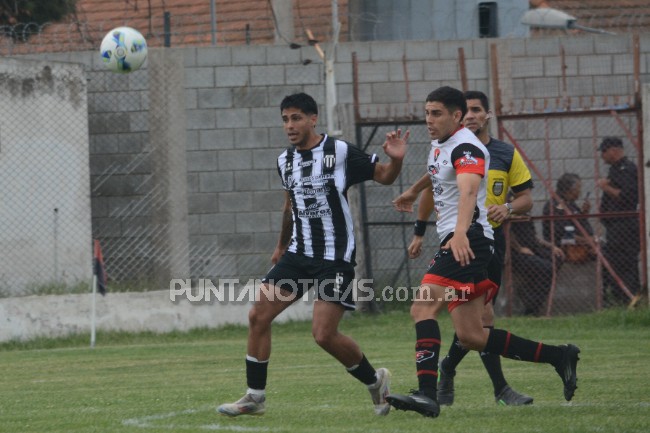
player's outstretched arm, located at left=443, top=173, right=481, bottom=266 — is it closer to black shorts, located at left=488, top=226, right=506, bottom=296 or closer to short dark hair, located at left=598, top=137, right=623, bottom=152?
black shorts, located at left=488, top=226, right=506, bottom=296

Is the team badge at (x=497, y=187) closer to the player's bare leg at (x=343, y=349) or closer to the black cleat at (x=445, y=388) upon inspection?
the black cleat at (x=445, y=388)

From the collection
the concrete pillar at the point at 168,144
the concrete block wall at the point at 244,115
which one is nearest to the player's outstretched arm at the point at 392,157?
the concrete block wall at the point at 244,115

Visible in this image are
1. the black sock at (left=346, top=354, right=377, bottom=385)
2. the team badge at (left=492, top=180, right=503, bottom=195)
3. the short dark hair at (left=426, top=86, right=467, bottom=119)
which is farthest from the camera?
the team badge at (left=492, top=180, right=503, bottom=195)

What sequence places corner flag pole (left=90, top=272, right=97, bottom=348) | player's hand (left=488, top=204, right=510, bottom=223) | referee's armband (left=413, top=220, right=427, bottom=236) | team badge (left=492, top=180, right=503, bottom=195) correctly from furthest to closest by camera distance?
corner flag pole (left=90, top=272, right=97, bottom=348), team badge (left=492, top=180, right=503, bottom=195), referee's armband (left=413, top=220, right=427, bottom=236), player's hand (left=488, top=204, right=510, bottom=223)

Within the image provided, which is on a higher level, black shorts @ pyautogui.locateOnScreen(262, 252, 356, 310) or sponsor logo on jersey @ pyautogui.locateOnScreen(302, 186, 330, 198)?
sponsor logo on jersey @ pyautogui.locateOnScreen(302, 186, 330, 198)

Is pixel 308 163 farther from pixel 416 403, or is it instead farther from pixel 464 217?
pixel 416 403

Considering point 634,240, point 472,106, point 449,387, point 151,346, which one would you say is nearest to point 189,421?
point 449,387

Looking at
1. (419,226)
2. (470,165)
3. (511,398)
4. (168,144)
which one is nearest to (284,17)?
(168,144)

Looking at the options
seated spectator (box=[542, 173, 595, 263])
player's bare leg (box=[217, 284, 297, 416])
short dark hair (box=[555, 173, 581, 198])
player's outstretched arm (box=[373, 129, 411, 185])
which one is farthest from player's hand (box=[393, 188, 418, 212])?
short dark hair (box=[555, 173, 581, 198])

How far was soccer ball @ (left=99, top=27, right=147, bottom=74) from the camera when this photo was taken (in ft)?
45.6

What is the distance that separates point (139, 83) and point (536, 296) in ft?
19.7

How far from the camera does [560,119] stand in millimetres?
16438

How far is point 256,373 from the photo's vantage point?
768 centimetres

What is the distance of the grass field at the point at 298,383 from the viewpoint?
23.5 feet
